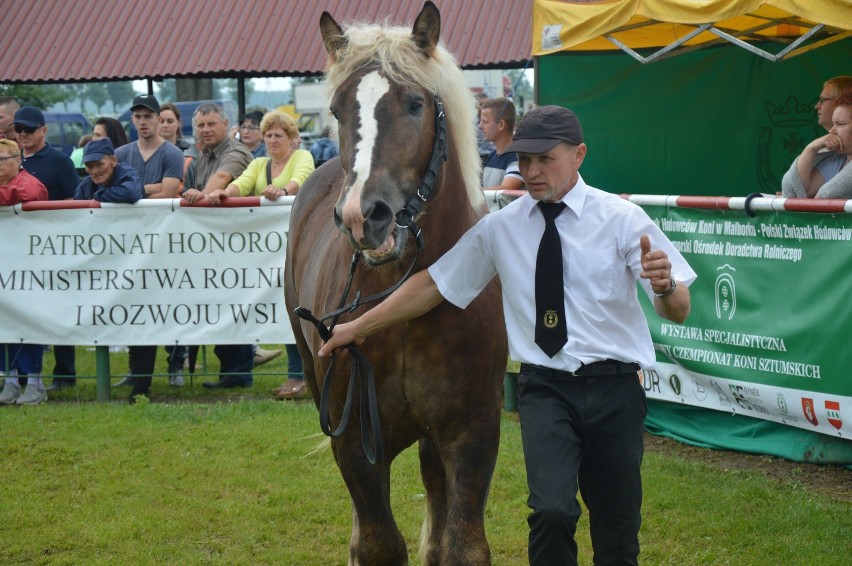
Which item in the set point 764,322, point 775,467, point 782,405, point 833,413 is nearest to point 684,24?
point 764,322

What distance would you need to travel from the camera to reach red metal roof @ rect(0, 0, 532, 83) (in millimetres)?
17719

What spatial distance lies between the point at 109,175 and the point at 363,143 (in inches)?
219

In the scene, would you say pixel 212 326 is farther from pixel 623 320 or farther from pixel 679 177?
pixel 623 320

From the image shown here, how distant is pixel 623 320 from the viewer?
345 centimetres

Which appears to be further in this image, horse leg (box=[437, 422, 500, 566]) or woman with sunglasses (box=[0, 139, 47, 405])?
woman with sunglasses (box=[0, 139, 47, 405])

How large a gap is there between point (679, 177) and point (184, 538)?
208 inches

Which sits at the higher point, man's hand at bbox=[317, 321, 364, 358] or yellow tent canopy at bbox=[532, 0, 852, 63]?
yellow tent canopy at bbox=[532, 0, 852, 63]

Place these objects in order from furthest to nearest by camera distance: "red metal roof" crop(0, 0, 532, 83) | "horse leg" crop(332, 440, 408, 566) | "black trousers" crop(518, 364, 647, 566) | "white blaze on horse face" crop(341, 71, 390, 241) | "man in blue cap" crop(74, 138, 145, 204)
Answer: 1. "red metal roof" crop(0, 0, 532, 83)
2. "man in blue cap" crop(74, 138, 145, 204)
3. "horse leg" crop(332, 440, 408, 566)
4. "black trousers" crop(518, 364, 647, 566)
5. "white blaze on horse face" crop(341, 71, 390, 241)

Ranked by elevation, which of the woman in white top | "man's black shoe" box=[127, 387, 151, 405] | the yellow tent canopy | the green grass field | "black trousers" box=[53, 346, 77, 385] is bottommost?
the green grass field

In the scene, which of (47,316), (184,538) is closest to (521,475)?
(184,538)

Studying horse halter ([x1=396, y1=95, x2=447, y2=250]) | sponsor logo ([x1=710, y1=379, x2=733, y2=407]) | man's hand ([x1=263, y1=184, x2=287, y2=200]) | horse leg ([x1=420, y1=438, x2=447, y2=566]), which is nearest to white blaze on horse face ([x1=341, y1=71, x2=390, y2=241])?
horse halter ([x1=396, y1=95, x2=447, y2=250])

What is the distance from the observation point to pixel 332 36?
383 centimetres

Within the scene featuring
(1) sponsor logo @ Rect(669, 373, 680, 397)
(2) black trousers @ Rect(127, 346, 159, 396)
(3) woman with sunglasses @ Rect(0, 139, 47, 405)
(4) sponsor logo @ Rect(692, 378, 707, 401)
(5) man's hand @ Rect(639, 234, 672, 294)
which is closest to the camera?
(5) man's hand @ Rect(639, 234, 672, 294)

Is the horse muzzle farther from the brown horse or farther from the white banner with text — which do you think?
the white banner with text
